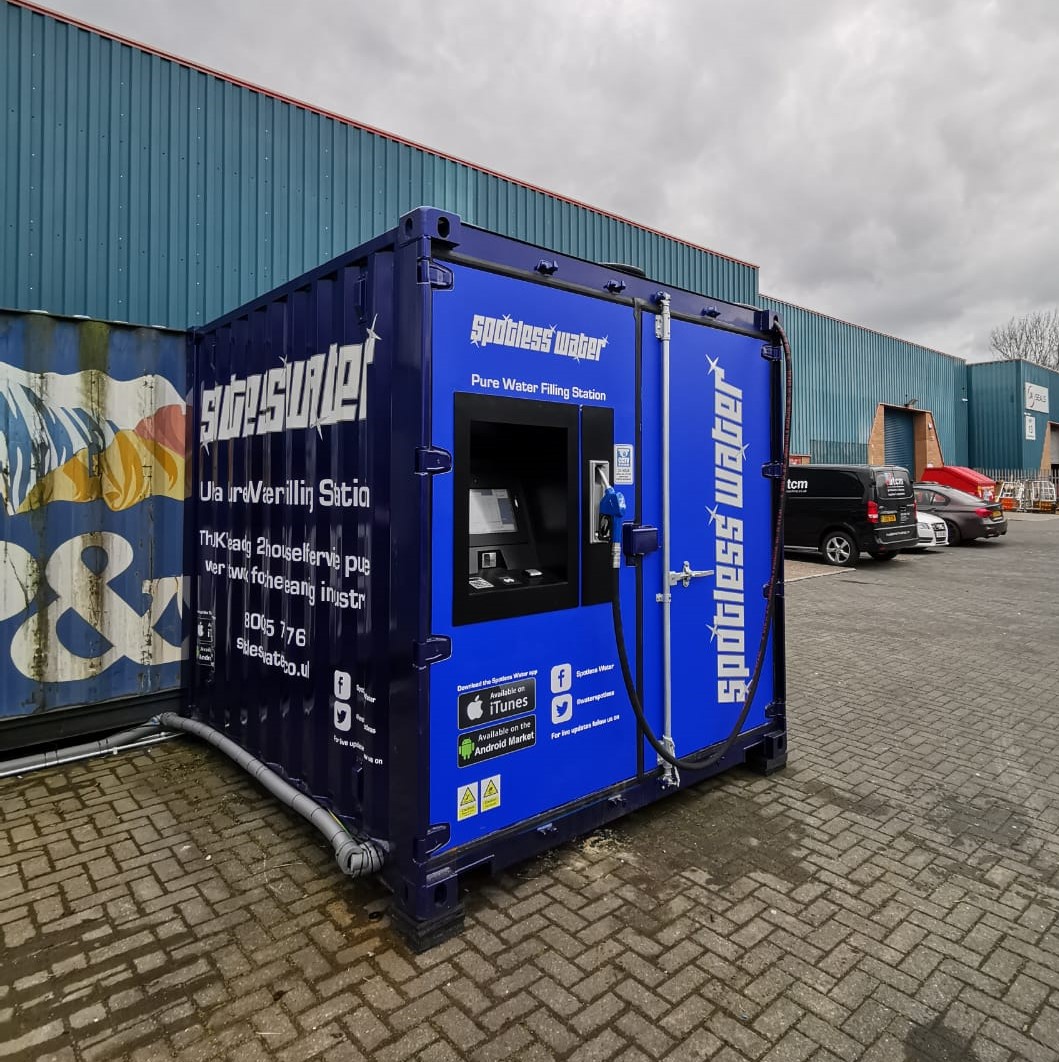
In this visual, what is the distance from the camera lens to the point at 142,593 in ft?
16.2

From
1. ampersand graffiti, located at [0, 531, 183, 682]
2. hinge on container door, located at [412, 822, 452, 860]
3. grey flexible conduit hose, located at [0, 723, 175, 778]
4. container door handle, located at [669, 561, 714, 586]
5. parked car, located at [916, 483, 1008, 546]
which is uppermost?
parked car, located at [916, 483, 1008, 546]

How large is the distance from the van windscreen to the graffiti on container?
488 inches

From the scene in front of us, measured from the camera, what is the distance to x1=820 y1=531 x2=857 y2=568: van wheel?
13.9 metres

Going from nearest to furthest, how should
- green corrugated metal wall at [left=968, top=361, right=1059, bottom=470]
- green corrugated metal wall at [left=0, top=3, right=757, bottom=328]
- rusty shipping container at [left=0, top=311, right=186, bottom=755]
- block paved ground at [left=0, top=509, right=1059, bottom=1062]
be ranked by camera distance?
A: 1. block paved ground at [left=0, top=509, right=1059, bottom=1062]
2. rusty shipping container at [left=0, top=311, right=186, bottom=755]
3. green corrugated metal wall at [left=0, top=3, right=757, bottom=328]
4. green corrugated metal wall at [left=968, top=361, right=1059, bottom=470]

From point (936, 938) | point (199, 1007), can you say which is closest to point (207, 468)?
point (199, 1007)

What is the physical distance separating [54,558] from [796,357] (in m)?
21.2

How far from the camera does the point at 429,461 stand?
2773 millimetres

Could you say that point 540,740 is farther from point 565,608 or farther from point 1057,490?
point 1057,490

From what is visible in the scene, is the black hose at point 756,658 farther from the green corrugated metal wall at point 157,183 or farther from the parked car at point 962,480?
the parked car at point 962,480

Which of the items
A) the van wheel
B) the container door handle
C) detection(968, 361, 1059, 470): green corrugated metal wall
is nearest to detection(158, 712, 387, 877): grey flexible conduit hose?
the container door handle

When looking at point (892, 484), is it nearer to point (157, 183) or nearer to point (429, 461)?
point (157, 183)

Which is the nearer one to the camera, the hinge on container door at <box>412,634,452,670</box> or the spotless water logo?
the hinge on container door at <box>412,634,452,670</box>

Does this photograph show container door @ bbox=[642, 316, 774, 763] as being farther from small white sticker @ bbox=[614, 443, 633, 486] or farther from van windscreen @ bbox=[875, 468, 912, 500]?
van windscreen @ bbox=[875, 468, 912, 500]

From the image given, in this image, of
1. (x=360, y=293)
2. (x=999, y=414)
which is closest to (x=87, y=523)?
(x=360, y=293)
